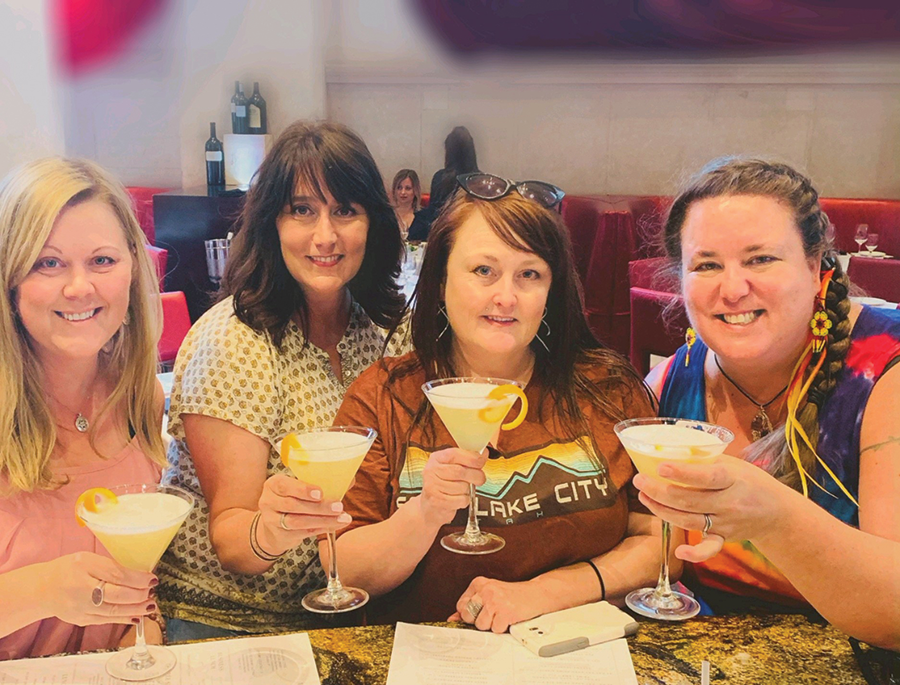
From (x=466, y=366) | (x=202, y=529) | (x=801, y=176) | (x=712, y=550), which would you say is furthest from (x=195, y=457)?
(x=801, y=176)

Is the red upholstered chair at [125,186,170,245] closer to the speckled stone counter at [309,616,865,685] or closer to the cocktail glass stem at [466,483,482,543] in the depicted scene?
the cocktail glass stem at [466,483,482,543]

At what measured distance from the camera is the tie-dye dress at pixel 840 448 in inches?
68.8

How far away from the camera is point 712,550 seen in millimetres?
1515

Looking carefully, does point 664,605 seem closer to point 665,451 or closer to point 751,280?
point 665,451

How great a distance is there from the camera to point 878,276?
524 centimetres

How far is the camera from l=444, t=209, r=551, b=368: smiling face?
1854mm

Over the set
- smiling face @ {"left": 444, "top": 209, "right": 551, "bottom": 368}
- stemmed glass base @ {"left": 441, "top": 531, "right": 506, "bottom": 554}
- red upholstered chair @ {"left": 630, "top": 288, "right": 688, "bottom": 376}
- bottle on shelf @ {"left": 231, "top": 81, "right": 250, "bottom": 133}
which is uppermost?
bottle on shelf @ {"left": 231, "top": 81, "right": 250, "bottom": 133}

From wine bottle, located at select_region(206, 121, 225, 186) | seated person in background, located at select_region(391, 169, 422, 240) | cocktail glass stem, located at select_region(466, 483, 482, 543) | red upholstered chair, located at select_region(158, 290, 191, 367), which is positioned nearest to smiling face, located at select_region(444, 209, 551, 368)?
cocktail glass stem, located at select_region(466, 483, 482, 543)

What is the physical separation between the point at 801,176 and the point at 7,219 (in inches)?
68.2

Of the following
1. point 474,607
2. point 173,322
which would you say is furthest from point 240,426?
point 173,322

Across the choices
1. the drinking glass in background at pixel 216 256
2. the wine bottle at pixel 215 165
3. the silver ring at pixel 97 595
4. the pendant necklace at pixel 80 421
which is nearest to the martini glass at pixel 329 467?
the silver ring at pixel 97 595

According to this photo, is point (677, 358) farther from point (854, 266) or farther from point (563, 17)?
point (563, 17)

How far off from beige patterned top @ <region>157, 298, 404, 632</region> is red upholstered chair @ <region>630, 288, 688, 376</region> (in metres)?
2.59

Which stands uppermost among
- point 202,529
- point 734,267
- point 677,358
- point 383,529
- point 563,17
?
point 563,17
